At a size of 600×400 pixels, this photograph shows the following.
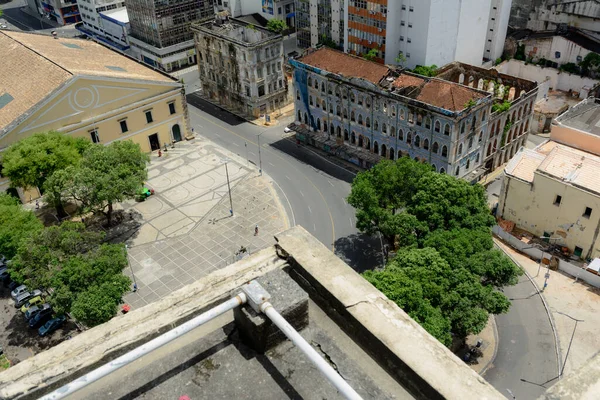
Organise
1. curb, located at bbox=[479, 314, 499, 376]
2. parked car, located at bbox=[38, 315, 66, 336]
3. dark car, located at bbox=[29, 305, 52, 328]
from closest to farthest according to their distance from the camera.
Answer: curb, located at bbox=[479, 314, 499, 376] < parked car, located at bbox=[38, 315, 66, 336] < dark car, located at bbox=[29, 305, 52, 328]

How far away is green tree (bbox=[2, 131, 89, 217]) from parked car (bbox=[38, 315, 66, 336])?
16681 millimetres

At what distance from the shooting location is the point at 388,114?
76.2 metres

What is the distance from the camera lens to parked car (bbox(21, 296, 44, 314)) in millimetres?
57031

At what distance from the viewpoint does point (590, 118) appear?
7412cm

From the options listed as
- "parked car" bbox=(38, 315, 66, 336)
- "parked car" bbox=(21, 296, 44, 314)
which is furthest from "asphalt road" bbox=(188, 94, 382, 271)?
"parked car" bbox=(21, 296, 44, 314)

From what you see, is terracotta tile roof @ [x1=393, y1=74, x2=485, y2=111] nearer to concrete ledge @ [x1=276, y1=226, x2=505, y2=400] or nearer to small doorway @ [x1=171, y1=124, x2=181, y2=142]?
small doorway @ [x1=171, y1=124, x2=181, y2=142]

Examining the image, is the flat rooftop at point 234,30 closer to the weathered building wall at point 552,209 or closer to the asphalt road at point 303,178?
the asphalt road at point 303,178

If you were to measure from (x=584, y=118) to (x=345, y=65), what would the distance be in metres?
36.1

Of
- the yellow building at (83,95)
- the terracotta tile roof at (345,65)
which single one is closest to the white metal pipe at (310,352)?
the terracotta tile roof at (345,65)

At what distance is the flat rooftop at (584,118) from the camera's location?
236 ft

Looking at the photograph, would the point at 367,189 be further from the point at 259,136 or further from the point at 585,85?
the point at 585,85

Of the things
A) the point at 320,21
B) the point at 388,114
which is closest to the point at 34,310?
the point at 388,114

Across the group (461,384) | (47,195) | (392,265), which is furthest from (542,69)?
(461,384)

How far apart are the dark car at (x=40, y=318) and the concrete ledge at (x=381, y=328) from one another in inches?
1893
